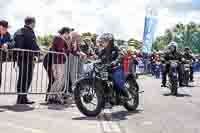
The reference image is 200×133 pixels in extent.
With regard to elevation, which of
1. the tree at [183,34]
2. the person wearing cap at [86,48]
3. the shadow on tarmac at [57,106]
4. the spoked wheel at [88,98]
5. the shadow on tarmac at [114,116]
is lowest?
the shadow on tarmac at [114,116]

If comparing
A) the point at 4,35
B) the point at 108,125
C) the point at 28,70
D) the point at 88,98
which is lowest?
the point at 108,125

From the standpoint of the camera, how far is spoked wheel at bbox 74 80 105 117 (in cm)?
1025

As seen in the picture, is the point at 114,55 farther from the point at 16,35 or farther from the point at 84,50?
the point at 84,50

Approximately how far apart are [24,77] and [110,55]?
2069 mm

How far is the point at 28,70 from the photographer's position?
1161 centimetres

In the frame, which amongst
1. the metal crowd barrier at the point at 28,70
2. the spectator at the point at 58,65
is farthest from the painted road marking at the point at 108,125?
the metal crowd barrier at the point at 28,70

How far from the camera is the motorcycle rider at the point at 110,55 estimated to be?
10766mm

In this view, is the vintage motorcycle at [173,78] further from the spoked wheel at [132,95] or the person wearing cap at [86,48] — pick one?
the spoked wheel at [132,95]

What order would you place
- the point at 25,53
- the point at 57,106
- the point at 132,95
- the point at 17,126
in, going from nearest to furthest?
1. the point at 17,126
2. the point at 25,53
3. the point at 132,95
4. the point at 57,106

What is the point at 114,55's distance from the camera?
10.8 m

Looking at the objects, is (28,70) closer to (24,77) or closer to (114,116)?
(24,77)

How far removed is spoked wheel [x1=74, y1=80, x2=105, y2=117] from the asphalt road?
18 centimetres

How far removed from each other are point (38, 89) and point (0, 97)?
102cm

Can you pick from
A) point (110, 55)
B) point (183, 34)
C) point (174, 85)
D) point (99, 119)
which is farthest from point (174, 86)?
point (183, 34)
